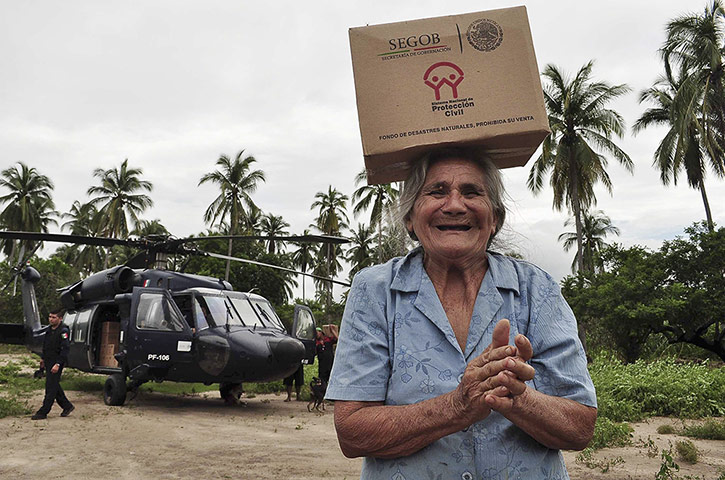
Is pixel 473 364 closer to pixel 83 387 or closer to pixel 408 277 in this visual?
pixel 408 277

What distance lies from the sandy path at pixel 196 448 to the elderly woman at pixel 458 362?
4.69m

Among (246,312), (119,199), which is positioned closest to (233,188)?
(119,199)

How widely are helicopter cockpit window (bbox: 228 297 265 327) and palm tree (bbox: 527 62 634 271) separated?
689 inches

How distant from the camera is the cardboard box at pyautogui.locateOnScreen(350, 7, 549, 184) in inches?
63.7

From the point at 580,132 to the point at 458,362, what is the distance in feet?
86.1

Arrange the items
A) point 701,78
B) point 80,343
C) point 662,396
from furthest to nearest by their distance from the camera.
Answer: point 701,78, point 80,343, point 662,396

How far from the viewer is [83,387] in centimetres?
1331

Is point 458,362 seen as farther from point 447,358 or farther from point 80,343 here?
point 80,343

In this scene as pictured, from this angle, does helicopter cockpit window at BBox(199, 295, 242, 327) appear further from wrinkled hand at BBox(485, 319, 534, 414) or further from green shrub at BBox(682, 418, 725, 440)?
wrinkled hand at BBox(485, 319, 534, 414)

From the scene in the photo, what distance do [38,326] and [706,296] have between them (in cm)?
1836

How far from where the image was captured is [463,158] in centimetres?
171

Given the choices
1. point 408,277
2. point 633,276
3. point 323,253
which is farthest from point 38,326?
point 323,253

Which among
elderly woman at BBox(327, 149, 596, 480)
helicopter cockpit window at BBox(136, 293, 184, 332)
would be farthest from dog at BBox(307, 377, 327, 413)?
elderly woman at BBox(327, 149, 596, 480)

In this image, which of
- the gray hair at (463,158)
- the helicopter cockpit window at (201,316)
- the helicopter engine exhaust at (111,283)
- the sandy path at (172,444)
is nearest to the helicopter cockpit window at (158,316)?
the helicopter cockpit window at (201,316)
